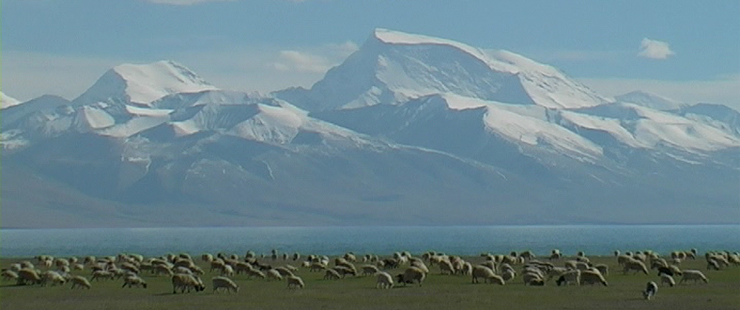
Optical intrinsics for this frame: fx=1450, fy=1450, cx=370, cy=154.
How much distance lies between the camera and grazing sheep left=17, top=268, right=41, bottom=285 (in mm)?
51562

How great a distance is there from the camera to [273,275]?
5506 cm

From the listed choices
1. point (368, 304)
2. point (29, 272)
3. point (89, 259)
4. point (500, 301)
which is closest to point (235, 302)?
point (368, 304)

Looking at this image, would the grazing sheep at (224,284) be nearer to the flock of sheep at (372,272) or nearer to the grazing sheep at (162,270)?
the flock of sheep at (372,272)

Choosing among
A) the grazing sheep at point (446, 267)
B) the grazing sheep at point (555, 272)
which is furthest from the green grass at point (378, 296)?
the grazing sheep at point (446, 267)

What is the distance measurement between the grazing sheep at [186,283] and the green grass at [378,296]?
48cm

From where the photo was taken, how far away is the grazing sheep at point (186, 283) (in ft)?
156

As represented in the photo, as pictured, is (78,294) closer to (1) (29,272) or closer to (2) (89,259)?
(1) (29,272)

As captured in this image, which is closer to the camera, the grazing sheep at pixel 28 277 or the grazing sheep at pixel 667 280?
the grazing sheep at pixel 667 280

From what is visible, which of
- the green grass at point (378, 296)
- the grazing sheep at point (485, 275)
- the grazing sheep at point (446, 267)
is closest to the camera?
the green grass at point (378, 296)

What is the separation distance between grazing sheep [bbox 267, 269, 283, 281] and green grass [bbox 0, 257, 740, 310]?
180cm

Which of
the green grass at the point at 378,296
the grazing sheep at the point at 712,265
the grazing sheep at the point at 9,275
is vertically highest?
the grazing sheep at the point at 712,265

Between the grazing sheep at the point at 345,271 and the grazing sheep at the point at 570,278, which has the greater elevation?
the grazing sheep at the point at 345,271

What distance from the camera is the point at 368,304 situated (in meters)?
42.6

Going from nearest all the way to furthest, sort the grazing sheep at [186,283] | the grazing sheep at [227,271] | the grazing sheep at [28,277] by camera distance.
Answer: the grazing sheep at [186,283], the grazing sheep at [28,277], the grazing sheep at [227,271]
